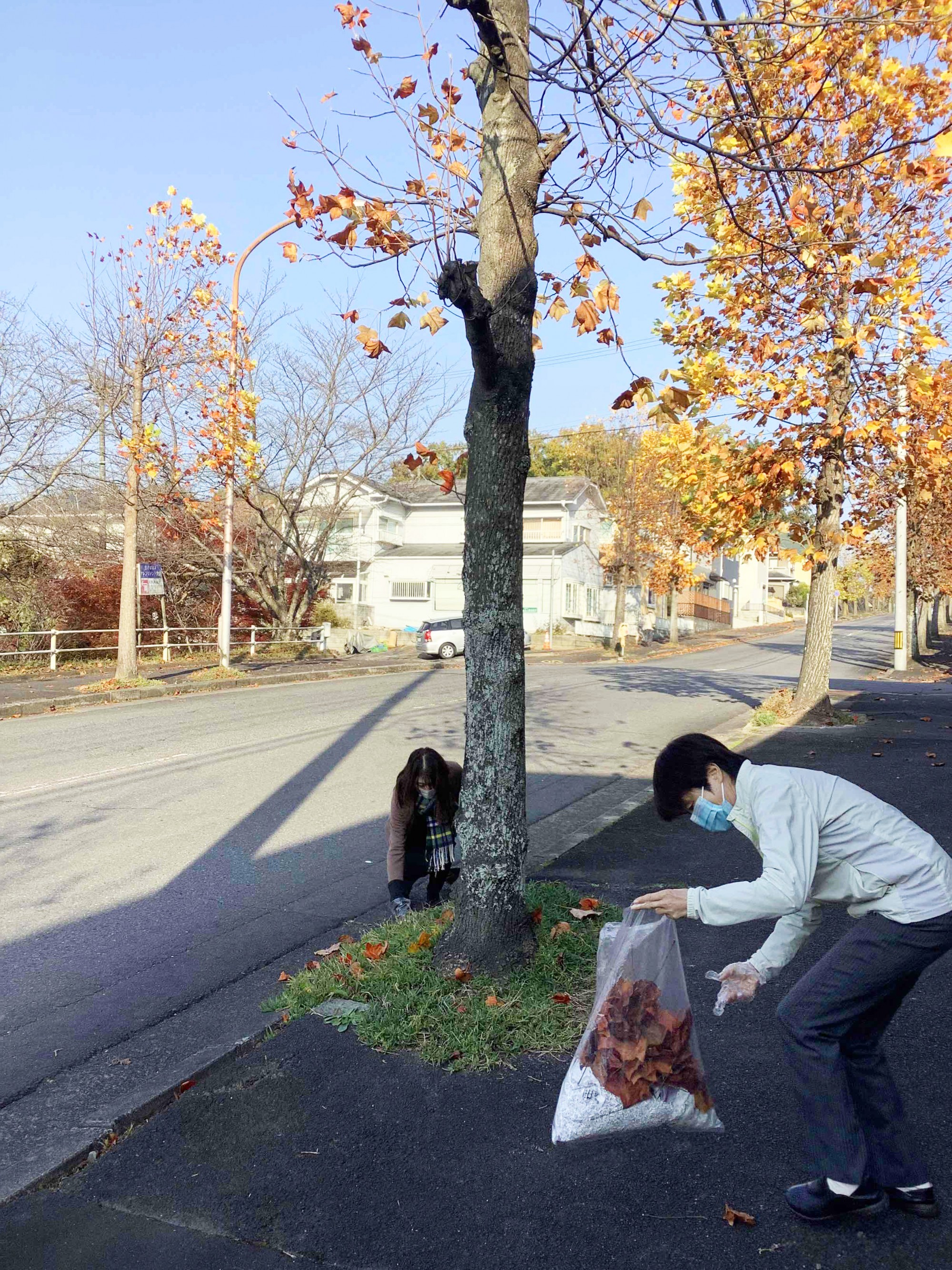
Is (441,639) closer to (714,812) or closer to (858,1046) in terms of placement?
(714,812)

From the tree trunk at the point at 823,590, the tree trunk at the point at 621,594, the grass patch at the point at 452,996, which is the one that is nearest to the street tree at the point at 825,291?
the tree trunk at the point at 823,590

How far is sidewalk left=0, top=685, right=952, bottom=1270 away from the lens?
295cm

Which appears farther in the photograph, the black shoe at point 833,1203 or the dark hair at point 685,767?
the dark hair at point 685,767

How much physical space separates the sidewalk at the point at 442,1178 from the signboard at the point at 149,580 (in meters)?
17.0

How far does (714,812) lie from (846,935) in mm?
509

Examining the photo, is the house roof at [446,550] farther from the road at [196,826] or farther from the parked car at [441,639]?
the road at [196,826]

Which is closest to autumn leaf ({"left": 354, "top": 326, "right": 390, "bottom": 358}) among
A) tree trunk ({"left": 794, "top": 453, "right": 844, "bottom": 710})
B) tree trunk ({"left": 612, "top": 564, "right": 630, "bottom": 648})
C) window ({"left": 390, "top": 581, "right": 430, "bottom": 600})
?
tree trunk ({"left": 794, "top": 453, "right": 844, "bottom": 710})

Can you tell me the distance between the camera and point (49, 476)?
63.5 feet

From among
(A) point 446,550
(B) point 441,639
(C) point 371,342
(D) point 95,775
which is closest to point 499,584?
(C) point 371,342

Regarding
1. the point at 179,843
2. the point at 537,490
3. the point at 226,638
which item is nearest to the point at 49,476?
the point at 226,638

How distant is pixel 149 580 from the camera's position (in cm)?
2028

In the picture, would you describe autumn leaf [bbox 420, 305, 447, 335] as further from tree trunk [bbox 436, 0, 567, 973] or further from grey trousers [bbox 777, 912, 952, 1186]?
grey trousers [bbox 777, 912, 952, 1186]

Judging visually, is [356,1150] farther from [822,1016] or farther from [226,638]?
[226,638]

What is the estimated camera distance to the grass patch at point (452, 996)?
418 centimetres
